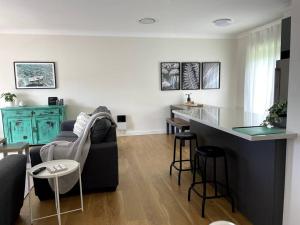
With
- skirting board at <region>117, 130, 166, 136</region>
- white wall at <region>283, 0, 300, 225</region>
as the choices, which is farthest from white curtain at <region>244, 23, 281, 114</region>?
white wall at <region>283, 0, 300, 225</region>

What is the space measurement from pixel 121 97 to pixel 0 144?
2760 millimetres

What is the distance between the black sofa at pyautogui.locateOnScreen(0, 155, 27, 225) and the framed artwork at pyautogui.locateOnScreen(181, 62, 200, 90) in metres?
4.41

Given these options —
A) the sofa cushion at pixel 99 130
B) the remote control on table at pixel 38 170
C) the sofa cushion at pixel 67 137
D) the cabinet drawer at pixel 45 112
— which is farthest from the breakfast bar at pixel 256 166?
the cabinet drawer at pixel 45 112

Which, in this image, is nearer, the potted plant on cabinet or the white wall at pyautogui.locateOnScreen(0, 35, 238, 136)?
the potted plant on cabinet

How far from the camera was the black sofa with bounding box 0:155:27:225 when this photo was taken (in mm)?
1792

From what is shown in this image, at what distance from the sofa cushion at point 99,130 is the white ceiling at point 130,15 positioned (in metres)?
1.86

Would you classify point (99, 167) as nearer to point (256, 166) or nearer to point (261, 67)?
point (256, 166)

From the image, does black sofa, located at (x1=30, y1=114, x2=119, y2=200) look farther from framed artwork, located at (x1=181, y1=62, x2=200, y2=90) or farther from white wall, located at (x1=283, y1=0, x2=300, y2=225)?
framed artwork, located at (x1=181, y1=62, x2=200, y2=90)

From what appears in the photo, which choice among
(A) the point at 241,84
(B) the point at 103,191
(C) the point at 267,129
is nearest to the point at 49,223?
(B) the point at 103,191

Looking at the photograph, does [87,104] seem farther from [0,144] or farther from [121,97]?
[0,144]

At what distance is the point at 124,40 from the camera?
5.51 m

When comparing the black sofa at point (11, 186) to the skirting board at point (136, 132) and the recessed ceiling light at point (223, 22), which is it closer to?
the skirting board at point (136, 132)

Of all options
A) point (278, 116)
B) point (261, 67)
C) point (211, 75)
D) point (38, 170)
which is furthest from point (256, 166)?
point (211, 75)

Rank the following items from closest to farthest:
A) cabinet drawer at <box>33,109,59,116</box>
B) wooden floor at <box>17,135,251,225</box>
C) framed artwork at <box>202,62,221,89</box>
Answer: wooden floor at <box>17,135,251,225</box>, cabinet drawer at <box>33,109,59,116</box>, framed artwork at <box>202,62,221,89</box>
